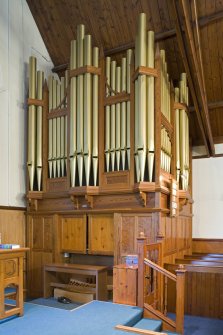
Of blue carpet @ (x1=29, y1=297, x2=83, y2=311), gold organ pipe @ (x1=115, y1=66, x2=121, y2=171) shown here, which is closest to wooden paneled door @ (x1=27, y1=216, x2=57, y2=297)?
blue carpet @ (x1=29, y1=297, x2=83, y2=311)

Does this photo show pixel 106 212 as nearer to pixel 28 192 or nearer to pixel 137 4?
pixel 28 192

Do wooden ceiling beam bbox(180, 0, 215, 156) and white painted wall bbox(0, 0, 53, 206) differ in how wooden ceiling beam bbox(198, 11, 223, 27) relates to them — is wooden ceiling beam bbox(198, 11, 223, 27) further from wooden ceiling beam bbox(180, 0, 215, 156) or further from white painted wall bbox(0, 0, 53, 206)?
white painted wall bbox(0, 0, 53, 206)

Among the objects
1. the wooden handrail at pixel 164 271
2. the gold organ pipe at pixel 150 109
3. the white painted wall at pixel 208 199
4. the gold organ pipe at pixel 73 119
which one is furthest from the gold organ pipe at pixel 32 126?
the white painted wall at pixel 208 199

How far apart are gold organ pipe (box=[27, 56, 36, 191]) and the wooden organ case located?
0.06 feet

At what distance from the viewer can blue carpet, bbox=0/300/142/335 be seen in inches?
135

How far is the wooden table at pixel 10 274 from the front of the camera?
3.42 m

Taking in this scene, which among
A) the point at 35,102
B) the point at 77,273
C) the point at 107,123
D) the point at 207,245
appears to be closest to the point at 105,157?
the point at 107,123

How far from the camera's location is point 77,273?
541 centimetres

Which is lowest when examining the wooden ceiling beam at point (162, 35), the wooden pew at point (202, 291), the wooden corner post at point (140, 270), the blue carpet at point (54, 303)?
the blue carpet at point (54, 303)

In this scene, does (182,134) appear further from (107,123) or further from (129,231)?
(129,231)

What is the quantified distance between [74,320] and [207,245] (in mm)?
4586

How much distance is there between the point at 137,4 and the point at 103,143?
2.56m

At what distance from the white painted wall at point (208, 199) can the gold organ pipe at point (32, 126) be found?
392 centimetres

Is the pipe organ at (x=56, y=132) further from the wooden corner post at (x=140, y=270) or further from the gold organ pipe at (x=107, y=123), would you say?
the wooden corner post at (x=140, y=270)
